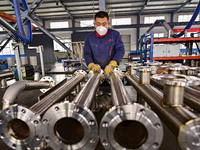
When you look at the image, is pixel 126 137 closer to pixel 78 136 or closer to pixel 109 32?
pixel 78 136

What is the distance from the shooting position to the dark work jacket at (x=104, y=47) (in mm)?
1389

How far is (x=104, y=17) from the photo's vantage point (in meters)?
1.21

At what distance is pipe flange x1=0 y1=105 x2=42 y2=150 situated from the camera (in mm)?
367

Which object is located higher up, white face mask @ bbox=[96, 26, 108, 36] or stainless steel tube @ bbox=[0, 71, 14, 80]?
white face mask @ bbox=[96, 26, 108, 36]

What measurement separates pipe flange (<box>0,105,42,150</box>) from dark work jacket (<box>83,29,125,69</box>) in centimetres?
107

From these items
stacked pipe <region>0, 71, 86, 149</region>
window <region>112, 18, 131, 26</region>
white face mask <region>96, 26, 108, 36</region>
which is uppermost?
window <region>112, 18, 131, 26</region>

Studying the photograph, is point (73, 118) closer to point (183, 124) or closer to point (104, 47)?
point (183, 124)

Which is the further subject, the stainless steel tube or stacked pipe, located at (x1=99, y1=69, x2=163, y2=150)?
the stainless steel tube

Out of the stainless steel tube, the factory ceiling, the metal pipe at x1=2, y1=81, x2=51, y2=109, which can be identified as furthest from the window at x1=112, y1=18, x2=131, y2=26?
the metal pipe at x1=2, y1=81, x2=51, y2=109

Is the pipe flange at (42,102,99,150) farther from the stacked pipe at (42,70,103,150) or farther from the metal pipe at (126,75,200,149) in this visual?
the metal pipe at (126,75,200,149)

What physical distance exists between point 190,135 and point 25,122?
435 millimetres

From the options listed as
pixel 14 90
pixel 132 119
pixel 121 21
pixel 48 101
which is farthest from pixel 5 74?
pixel 121 21

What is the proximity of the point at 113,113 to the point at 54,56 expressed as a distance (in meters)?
10.1

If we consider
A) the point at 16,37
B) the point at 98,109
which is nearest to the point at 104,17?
the point at 98,109
